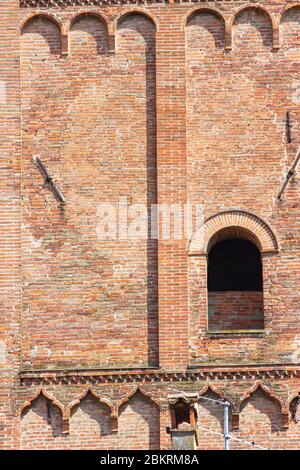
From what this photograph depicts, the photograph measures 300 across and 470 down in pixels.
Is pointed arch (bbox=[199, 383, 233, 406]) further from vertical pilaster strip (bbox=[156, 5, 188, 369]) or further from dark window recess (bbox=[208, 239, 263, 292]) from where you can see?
dark window recess (bbox=[208, 239, 263, 292])

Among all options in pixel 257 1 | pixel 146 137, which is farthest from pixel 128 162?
pixel 257 1

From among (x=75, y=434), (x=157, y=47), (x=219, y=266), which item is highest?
(x=157, y=47)

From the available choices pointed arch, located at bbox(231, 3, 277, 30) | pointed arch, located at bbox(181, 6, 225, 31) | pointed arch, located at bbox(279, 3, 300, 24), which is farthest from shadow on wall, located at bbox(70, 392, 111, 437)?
pointed arch, located at bbox(279, 3, 300, 24)

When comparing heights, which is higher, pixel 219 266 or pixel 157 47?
pixel 157 47

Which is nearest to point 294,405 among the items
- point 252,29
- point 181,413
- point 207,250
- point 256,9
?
point 181,413

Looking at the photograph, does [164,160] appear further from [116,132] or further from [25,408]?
[25,408]

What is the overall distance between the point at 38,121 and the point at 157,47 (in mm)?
2039

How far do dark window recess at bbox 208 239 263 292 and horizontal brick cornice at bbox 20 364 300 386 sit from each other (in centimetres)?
173

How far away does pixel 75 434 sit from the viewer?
134ft

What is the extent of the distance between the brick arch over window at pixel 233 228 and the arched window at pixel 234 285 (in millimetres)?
341

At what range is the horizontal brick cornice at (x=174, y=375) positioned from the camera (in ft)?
135

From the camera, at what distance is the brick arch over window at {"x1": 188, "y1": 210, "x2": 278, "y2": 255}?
41.7 meters

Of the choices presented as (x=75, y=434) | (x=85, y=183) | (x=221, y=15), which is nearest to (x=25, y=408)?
(x=75, y=434)

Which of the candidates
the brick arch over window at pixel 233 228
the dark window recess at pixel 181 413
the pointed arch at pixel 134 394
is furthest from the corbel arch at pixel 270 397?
the brick arch over window at pixel 233 228
